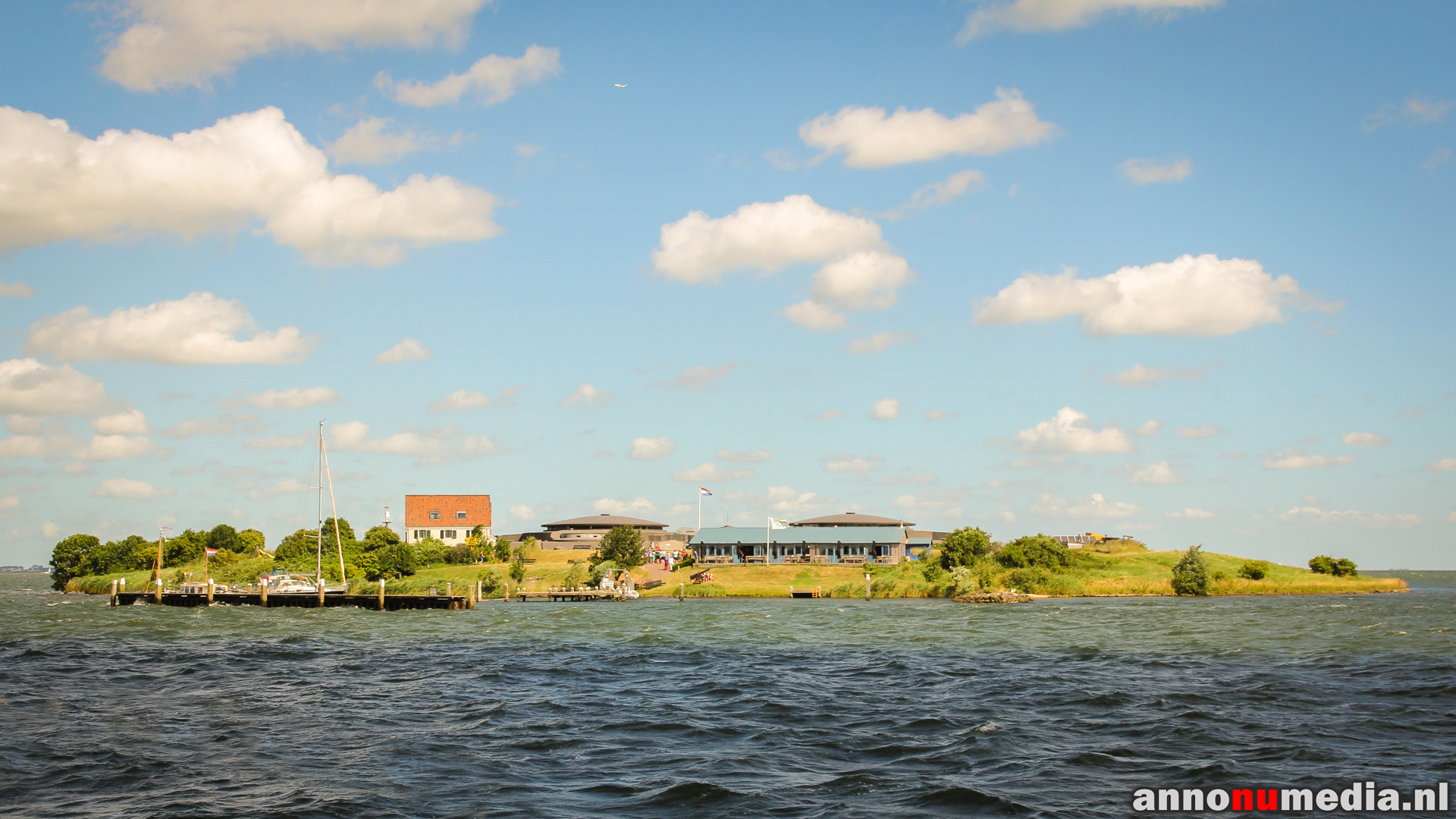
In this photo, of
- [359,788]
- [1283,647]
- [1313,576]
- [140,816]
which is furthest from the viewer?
[1313,576]

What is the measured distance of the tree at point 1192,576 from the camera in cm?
8469

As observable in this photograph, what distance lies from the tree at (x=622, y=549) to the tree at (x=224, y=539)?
1993 inches

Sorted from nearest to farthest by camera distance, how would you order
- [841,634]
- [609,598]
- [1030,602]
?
1. [841,634]
2. [1030,602]
3. [609,598]

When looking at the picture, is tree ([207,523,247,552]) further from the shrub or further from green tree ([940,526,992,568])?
the shrub

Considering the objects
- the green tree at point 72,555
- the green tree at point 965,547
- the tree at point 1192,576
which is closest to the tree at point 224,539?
the green tree at point 72,555

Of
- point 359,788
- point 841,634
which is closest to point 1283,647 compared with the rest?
point 841,634

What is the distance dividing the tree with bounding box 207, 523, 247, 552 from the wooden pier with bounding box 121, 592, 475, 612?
42372 millimetres

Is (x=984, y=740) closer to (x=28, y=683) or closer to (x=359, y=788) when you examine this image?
(x=359, y=788)

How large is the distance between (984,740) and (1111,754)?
2.70m

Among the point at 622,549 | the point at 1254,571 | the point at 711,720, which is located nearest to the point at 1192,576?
the point at 1254,571

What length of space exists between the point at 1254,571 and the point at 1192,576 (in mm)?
11215

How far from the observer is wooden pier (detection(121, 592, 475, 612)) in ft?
247

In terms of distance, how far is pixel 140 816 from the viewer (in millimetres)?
15414

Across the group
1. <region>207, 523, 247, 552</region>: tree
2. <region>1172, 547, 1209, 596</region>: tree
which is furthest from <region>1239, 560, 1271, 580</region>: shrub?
<region>207, 523, 247, 552</region>: tree
